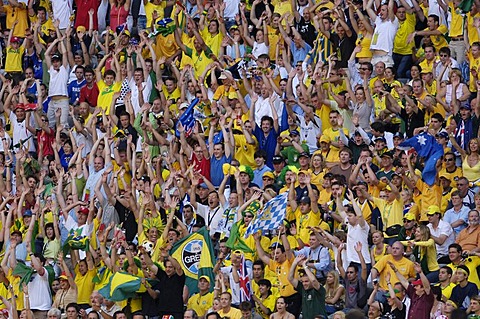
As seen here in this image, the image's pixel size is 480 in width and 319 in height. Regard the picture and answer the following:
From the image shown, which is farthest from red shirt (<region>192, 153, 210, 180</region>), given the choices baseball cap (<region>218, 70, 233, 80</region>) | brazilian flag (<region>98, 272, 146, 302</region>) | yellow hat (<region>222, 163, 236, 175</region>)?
brazilian flag (<region>98, 272, 146, 302</region>)

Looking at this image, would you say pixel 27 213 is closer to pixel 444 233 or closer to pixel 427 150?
pixel 427 150

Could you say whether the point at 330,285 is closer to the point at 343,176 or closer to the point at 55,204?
the point at 343,176


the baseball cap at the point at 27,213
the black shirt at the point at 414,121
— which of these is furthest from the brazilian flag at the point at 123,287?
the black shirt at the point at 414,121

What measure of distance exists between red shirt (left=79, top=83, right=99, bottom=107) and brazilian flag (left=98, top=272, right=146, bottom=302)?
19.9ft

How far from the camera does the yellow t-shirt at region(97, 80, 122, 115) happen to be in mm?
26703

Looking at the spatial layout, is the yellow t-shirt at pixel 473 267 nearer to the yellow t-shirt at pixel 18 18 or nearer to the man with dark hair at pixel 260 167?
the man with dark hair at pixel 260 167

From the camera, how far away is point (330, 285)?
70.1ft

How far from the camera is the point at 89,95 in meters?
27.4

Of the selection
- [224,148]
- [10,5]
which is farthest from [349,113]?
[10,5]

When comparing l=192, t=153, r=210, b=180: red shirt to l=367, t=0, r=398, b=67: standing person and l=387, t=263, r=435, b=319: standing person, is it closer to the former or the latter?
l=367, t=0, r=398, b=67: standing person

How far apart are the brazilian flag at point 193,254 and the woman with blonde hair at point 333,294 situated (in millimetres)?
1637

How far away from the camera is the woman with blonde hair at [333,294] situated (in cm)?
2111

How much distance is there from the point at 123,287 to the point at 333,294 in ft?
8.71

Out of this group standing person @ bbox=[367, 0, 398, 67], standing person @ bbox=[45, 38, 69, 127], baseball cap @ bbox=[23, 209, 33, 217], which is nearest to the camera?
baseball cap @ bbox=[23, 209, 33, 217]
